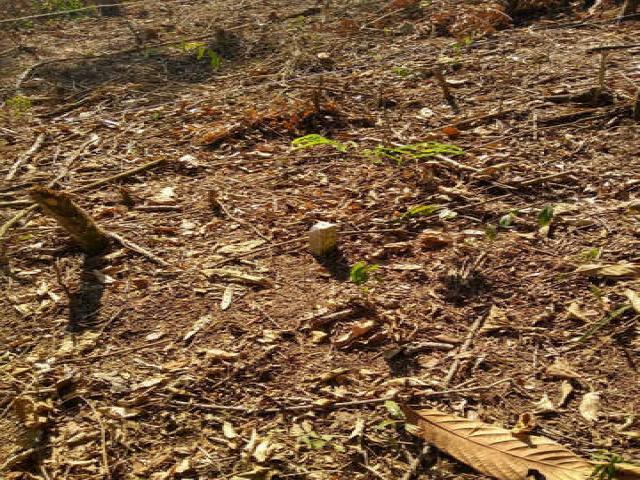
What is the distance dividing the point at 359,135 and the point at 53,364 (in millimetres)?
2273

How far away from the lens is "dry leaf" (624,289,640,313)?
204 centimetres

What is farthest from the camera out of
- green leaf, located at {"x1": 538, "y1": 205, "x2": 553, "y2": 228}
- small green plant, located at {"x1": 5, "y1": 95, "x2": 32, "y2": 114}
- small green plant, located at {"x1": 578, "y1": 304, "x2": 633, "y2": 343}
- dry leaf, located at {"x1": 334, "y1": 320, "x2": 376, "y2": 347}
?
small green plant, located at {"x1": 5, "y1": 95, "x2": 32, "y2": 114}

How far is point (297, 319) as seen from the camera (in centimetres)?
224

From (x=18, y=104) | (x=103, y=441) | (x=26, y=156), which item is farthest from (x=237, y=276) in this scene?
(x=18, y=104)

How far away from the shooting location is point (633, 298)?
2074mm

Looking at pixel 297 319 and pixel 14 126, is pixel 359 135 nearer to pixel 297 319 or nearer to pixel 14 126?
pixel 297 319

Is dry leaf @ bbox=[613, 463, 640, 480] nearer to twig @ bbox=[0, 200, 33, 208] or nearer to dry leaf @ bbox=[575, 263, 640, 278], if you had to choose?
dry leaf @ bbox=[575, 263, 640, 278]

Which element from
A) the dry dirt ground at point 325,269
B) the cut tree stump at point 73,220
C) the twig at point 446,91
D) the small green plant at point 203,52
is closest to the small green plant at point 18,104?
the dry dirt ground at point 325,269

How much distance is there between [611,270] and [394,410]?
1.08m

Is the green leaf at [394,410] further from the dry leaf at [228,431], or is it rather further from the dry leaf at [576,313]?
the dry leaf at [576,313]

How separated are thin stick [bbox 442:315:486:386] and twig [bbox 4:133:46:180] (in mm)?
2943

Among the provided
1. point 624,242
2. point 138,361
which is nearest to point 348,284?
point 138,361

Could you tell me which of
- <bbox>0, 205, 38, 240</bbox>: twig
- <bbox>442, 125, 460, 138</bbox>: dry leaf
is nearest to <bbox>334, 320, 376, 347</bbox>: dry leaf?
<bbox>442, 125, 460, 138</bbox>: dry leaf

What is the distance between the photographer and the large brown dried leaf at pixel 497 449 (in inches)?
62.9
